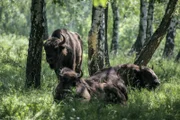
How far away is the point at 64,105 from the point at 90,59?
3.79m


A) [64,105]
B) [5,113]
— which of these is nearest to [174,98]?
[64,105]

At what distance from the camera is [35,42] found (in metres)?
9.87

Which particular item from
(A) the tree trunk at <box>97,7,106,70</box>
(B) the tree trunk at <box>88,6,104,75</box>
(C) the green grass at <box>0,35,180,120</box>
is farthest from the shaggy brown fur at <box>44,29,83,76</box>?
(C) the green grass at <box>0,35,180,120</box>

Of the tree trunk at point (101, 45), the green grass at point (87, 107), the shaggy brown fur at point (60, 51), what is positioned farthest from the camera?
the tree trunk at point (101, 45)

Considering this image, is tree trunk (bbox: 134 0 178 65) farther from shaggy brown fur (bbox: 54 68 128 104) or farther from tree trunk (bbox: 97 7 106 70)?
shaggy brown fur (bbox: 54 68 128 104)

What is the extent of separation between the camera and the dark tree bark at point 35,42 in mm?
9695

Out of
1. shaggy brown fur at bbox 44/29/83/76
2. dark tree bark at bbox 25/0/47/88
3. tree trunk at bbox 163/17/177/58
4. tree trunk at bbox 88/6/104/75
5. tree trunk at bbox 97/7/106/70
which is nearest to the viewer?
dark tree bark at bbox 25/0/47/88

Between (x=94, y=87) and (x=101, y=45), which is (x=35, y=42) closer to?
(x=94, y=87)

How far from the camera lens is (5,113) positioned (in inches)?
269

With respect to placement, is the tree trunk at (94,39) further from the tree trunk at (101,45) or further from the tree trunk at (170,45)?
the tree trunk at (170,45)

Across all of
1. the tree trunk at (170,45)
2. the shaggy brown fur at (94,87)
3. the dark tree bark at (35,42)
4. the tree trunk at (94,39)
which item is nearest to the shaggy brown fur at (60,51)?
the tree trunk at (94,39)

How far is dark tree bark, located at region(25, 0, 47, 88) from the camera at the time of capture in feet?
31.8

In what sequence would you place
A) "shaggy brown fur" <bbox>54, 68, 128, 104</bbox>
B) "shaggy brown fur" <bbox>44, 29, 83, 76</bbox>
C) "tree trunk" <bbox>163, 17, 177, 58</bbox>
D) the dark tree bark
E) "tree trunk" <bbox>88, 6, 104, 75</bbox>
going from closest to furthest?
"shaggy brown fur" <bbox>54, 68, 128, 104</bbox>, the dark tree bark, "shaggy brown fur" <bbox>44, 29, 83, 76</bbox>, "tree trunk" <bbox>88, 6, 104, 75</bbox>, "tree trunk" <bbox>163, 17, 177, 58</bbox>

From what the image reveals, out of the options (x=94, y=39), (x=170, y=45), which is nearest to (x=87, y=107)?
(x=94, y=39)
